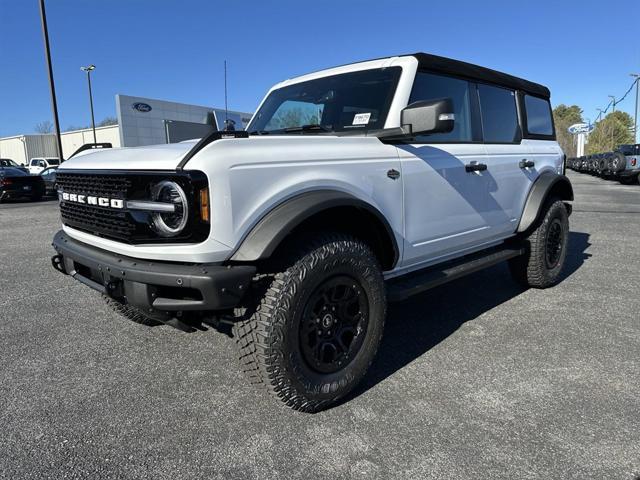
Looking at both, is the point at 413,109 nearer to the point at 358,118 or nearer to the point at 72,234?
the point at 358,118

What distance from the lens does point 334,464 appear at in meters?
2.03

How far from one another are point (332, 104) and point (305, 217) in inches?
56.2

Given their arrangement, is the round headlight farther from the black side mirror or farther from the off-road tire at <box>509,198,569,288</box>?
the off-road tire at <box>509,198,569,288</box>

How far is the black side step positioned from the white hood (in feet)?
4.79

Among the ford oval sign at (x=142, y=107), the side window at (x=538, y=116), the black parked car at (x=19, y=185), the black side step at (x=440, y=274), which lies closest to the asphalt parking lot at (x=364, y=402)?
the black side step at (x=440, y=274)

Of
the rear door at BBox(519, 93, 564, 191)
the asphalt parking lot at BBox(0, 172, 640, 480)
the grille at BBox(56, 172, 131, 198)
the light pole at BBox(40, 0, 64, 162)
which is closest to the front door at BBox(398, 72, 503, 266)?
the asphalt parking lot at BBox(0, 172, 640, 480)

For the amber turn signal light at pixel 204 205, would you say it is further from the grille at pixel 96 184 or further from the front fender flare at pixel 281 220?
the grille at pixel 96 184

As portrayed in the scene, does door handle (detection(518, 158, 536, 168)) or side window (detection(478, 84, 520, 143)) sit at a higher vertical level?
Answer: side window (detection(478, 84, 520, 143))

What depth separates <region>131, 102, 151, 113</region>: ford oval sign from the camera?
32862 mm

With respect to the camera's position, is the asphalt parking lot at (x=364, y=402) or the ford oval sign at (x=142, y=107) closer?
the asphalt parking lot at (x=364, y=402)

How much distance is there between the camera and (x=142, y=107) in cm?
3338

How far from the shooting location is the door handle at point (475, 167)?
10.9ft

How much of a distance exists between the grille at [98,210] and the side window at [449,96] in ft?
5.87

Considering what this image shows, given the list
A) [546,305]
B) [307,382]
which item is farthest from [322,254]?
[546,305]
